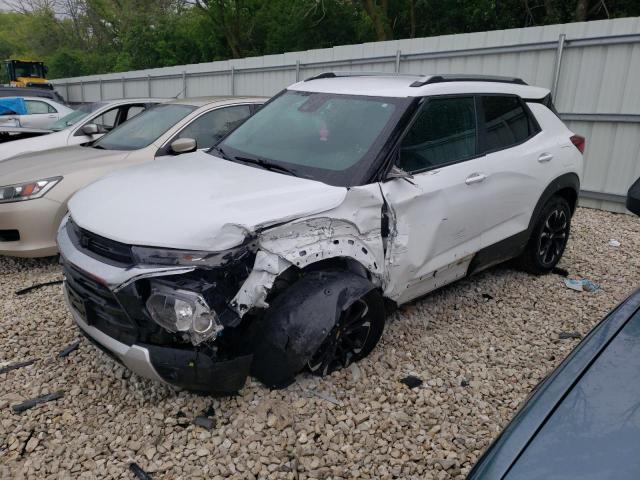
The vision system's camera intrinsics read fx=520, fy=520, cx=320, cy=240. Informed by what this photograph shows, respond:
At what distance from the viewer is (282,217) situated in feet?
8.75

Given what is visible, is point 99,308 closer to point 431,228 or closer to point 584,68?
point 431,228

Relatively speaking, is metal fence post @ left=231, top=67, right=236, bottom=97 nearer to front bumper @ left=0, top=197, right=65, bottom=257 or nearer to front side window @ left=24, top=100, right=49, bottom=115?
front side window @ left=24, top=100, right=49, bottom=115

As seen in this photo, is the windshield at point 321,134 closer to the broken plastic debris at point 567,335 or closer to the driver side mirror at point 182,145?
the driver side mirror at point 182,145

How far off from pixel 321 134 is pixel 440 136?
0.82m

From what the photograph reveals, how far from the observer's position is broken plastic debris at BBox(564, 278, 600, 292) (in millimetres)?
4590

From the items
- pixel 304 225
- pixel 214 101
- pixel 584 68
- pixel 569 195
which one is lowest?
pixel 569 195

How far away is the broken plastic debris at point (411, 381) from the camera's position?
3148mm

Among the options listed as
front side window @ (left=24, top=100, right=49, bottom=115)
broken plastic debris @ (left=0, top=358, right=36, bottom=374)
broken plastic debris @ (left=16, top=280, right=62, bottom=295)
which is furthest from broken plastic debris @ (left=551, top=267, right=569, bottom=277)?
front side window @ (left=24, top=100, right=49, bottom=115)

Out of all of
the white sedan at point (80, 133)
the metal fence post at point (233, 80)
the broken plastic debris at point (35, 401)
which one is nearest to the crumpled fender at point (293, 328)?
the broken plastic debris at point (35, 401)

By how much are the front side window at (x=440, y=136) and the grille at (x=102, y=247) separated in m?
1.71

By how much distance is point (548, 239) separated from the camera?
4730mm

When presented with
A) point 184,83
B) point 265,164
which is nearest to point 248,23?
point 184,83

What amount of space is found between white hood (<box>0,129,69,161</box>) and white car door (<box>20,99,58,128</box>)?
560 cm

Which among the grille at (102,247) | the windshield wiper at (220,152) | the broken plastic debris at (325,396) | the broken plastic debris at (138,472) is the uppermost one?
the windshield wiper at (220,152)
